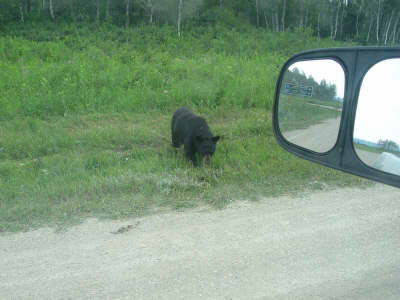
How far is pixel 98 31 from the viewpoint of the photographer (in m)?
25.4

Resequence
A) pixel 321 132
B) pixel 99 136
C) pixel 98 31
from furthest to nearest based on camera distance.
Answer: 1. pixel 98 31
2. pixel 99 136
3. pixel 321 132

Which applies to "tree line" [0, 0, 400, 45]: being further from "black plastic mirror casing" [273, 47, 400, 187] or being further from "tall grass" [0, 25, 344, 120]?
"black plastic mirror casing" [273, 47, 400, 187]

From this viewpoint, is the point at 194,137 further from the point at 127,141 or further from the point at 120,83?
the point at 120,83

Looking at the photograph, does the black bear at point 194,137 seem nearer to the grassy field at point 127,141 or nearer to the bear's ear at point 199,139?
the bear's ear at point 199,139

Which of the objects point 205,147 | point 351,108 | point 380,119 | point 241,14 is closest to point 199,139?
point 205,147

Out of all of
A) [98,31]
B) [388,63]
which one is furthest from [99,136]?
[98,31]

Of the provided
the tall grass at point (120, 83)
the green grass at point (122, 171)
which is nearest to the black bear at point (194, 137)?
the green grass at point (122, 171)

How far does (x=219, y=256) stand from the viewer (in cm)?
380

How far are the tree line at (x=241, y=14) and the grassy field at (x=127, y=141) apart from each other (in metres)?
15.7

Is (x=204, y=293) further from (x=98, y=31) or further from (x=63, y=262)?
(x=98, y=31)

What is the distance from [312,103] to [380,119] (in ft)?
2.58

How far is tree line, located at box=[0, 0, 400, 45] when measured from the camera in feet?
88.6

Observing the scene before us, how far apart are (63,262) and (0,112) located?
6.33 metres

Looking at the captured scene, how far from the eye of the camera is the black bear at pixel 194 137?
6.86 meters
